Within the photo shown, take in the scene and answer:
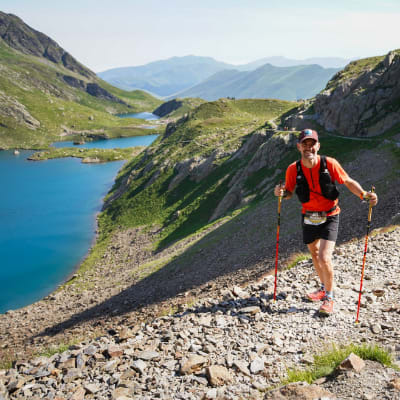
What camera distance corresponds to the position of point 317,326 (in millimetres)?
8422

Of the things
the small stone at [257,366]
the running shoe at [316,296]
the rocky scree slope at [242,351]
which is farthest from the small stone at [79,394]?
the running shoe at [316,296]

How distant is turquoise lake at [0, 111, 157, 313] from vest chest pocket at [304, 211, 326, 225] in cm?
4337

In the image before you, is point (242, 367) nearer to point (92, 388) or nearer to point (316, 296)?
point (316, 296)

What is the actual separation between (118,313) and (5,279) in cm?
3732

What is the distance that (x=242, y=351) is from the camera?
26.4 feet

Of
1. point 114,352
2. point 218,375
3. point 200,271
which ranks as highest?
point 218,375

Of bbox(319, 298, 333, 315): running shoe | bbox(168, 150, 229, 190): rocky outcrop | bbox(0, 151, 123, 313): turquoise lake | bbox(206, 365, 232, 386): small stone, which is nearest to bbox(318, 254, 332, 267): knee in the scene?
bbox(319, 298, 333, 315): running shoe

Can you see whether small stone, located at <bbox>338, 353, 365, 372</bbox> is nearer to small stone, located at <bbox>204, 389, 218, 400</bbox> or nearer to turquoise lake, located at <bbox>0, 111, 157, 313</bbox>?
small stone, located at <bbox>204, 389, 218, 400</bbox>

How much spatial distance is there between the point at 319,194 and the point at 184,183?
2070 inches

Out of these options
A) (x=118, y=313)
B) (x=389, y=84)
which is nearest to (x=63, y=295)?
(x=118, y=313)

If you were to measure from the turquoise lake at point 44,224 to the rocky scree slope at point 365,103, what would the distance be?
43277mm

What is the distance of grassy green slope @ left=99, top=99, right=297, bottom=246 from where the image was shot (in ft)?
157

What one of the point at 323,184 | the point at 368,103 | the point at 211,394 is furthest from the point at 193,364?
the point at 368,103

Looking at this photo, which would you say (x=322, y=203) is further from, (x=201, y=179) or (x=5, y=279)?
(x=5, y=279)
